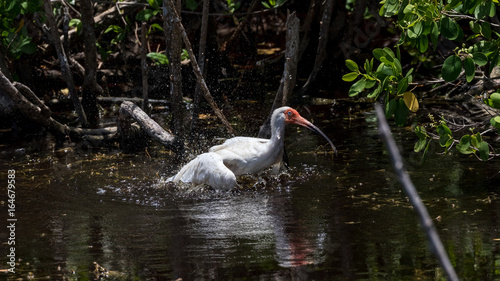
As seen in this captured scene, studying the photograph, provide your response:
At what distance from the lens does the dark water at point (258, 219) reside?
486 centimetres

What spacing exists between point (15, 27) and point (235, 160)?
451cm

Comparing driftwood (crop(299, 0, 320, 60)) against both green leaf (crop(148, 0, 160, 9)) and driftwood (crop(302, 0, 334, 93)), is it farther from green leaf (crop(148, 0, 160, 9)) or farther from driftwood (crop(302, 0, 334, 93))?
green leaf (crop(148, 0, 160, 9))

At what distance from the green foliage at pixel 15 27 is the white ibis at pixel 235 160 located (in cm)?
293

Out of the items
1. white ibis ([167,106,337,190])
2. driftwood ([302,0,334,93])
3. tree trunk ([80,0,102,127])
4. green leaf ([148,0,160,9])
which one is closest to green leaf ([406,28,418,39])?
white ibis ([167,106,337,190])

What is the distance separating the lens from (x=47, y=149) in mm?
9148

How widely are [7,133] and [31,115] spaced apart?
1164 mm

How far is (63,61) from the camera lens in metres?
9.55

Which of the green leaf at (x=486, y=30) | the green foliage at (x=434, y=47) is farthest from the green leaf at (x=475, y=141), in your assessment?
the green leaf at (x=486, y=30)

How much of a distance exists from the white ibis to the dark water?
→ 0.55 feet

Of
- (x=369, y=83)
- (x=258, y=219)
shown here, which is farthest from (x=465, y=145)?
(x=258, y=219)

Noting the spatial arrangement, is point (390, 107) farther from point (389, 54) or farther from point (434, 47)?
point (434, 47)

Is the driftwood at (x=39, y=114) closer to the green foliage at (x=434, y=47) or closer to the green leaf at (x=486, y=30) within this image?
the green foliage at (x=434, y=47)

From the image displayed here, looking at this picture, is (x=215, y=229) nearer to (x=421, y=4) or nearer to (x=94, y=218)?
(x=94, y=218)

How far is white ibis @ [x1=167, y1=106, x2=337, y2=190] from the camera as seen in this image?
718cm
